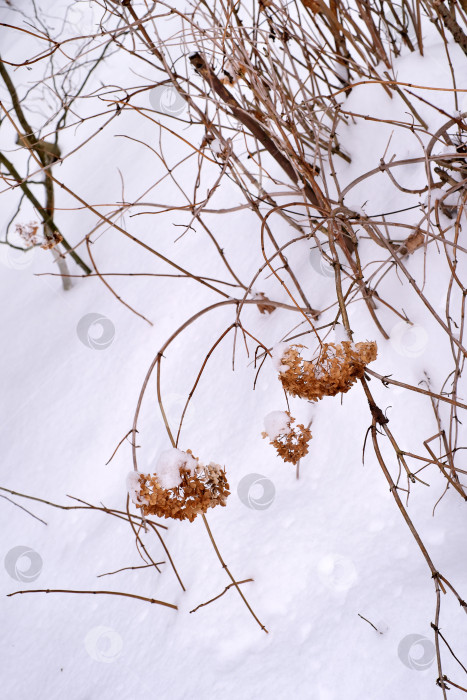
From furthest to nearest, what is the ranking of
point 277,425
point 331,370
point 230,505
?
point 230,505 → point 277,425 → point 331,370

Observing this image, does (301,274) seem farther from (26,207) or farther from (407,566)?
(26,207)

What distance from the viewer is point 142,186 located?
6.02 feet

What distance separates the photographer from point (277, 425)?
29.0 inches

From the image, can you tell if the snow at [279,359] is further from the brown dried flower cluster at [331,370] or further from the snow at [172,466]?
the snow at [172,466]

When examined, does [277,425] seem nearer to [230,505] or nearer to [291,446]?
[291,446]

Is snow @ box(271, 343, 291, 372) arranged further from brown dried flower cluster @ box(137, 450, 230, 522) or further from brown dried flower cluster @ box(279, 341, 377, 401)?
brown dried flower cluster @ box(137, 450, 230, 522)

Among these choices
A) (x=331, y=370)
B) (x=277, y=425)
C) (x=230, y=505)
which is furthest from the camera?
(x=230, y=505)

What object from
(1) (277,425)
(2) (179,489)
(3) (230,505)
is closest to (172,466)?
(2) (179,489)

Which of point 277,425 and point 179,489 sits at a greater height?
point 277,425

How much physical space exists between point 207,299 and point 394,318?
21.1 inches

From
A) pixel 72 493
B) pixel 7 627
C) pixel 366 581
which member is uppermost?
pixel 366 581

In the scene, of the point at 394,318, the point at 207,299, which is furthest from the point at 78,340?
the point at 394,318

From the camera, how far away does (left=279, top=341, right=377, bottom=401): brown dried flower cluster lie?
0.63m

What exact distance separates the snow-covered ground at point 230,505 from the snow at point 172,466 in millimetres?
392
